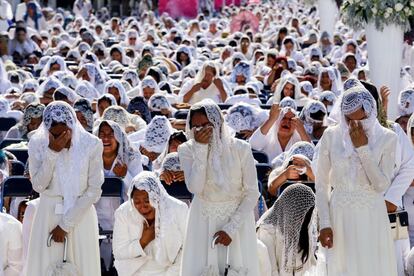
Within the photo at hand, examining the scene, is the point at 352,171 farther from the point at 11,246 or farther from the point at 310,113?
the point at 310,113

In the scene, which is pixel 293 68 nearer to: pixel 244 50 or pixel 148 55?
pixel 148 55

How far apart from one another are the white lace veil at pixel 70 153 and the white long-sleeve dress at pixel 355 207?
160 cm

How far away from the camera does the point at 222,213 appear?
8.36 m

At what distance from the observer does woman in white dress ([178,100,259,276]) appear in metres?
8.28

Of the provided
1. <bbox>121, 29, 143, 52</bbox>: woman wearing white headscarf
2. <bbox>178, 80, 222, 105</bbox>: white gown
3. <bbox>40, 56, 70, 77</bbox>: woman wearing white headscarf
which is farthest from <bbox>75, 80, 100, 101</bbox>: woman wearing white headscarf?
<bbox>121, 29, 143, 52</bbox>: woman wearing white headscarf

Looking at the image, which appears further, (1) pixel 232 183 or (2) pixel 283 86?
(2) pixel 283 86

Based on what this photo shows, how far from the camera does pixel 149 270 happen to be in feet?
30.2

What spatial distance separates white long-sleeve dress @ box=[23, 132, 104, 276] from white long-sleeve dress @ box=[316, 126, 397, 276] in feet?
5.04

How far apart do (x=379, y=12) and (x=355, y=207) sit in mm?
5902

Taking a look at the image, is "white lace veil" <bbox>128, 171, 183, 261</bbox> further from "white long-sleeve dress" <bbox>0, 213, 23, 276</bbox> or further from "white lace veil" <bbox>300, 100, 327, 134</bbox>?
"white lace veil" <bbox>300, 100, 327, 134</bbox>

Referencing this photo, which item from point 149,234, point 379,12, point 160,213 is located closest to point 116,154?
point 149,234

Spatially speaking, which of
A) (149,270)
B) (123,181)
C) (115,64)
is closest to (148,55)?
(115,64)

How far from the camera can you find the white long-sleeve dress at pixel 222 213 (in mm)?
8312

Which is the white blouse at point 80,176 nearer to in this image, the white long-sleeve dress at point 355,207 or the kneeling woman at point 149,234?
the kneeling woman at point 149,234
